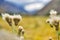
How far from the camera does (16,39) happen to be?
1129 millimetres

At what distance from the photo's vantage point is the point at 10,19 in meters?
1.34

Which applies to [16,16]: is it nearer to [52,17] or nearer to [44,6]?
[52,17]

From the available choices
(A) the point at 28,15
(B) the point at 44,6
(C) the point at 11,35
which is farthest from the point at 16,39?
(B) the point at 44,6

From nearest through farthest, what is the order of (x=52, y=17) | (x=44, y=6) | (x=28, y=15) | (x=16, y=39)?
(x=16, y=39)
(x=52, y=17)
(x=28, y=15)
(x=44, y=6)

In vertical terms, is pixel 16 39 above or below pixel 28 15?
below

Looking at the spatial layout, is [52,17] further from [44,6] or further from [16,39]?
[44,6]

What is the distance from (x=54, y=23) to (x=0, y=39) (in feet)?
1.01

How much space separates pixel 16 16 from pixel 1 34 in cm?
25

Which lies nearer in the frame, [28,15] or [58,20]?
[58,20]

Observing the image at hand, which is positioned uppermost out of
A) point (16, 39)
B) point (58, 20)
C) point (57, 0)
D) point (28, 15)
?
point (57, 0)

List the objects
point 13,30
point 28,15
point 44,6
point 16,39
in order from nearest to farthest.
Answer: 1. point 16,39
2. point 13,30
3. point 28,15
4. point 44,6

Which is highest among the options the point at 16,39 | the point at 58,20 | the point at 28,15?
the point at 28,15

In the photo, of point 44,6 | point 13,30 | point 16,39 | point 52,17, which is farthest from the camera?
point 44,6

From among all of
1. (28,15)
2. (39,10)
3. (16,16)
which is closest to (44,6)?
(39,10)
